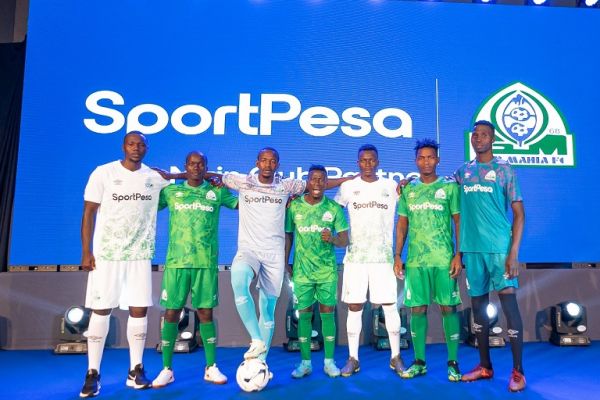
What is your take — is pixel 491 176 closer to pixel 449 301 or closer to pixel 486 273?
pixel 486 273

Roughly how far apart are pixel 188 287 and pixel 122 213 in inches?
29.1

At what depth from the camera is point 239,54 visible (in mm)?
4914

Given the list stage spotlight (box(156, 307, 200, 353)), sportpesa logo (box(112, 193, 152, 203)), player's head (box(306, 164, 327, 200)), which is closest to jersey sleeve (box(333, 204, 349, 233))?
player's head (box(306, 164, 327, 200))

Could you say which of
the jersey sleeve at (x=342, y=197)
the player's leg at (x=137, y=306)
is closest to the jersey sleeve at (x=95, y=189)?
the player's leg at (x=137, y=306)

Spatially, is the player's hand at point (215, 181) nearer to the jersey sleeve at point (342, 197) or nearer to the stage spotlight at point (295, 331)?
the jersey sleeve at point (342, 197)

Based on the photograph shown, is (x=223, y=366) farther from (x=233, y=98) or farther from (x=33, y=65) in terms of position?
(x=33, y=65)

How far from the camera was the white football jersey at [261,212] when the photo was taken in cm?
333

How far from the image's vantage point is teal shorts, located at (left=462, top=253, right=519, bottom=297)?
311 cm

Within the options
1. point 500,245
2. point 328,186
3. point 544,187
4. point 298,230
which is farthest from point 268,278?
point 544,187

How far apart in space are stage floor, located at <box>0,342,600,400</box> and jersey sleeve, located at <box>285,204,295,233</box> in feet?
3.89

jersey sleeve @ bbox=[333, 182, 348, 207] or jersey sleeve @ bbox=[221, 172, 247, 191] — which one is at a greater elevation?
jersey sleeve @ bbox=[221, 172, 247, 191]

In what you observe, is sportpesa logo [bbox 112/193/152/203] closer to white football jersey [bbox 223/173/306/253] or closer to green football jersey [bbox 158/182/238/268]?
green football jersey [bbox 158/182/238/268]

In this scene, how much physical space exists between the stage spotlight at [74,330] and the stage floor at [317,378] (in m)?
0.12

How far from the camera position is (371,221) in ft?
11.5
